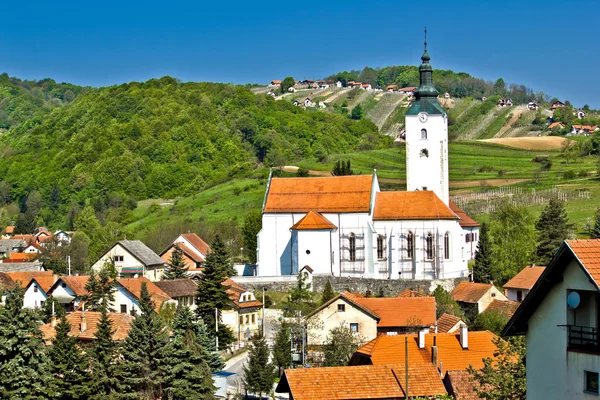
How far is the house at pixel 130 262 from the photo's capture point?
77.3 m

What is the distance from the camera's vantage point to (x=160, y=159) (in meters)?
169

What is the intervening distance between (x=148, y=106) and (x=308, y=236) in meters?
125

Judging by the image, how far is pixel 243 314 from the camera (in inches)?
2335

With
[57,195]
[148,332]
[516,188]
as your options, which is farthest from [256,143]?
[148,332]

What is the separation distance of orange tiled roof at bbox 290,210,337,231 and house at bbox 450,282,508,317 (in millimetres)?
11423

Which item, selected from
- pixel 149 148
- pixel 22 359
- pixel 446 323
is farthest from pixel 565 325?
pixel 149 148

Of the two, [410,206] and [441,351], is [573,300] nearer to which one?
[441,351]

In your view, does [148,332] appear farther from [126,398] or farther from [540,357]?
[540,357]

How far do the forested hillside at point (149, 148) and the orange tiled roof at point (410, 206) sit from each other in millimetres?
71841

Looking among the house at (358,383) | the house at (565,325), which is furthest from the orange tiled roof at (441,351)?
the house at (565,325)

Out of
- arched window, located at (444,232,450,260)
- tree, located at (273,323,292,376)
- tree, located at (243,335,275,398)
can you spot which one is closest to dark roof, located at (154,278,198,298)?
tree, located at (273,323,292,376)

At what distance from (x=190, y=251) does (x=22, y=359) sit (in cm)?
5004

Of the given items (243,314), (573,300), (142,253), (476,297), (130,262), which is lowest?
(243,314)

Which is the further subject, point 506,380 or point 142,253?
point 142,253
